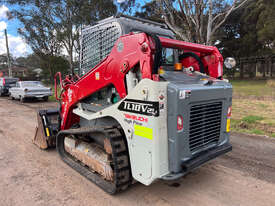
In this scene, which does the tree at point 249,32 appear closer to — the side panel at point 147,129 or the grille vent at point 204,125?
the grille vent at point 204,125

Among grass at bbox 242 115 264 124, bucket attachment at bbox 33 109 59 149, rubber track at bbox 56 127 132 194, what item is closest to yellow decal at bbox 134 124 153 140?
rubber track at bbox 56 127 132 194

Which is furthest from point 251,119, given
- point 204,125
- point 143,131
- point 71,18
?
point 71,18

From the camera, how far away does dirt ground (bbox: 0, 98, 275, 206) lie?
2902 millimetres

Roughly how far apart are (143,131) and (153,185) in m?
1.23

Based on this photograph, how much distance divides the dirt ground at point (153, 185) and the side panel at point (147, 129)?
0.62m

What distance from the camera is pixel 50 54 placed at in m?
19.6

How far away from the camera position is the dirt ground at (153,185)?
9.52 feet

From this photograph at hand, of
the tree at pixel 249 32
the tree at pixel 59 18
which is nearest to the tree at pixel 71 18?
the tree at pixel 59 18

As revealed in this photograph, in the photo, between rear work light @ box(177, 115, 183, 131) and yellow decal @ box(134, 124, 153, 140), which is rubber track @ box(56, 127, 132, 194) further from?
rear work light @ box(177, 115, 183, 131)

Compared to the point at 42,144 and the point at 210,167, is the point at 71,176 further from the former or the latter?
the point at 210,167

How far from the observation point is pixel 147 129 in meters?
2.48

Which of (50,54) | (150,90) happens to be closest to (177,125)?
(150,90)

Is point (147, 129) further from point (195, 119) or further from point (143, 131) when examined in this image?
point (195, 119)

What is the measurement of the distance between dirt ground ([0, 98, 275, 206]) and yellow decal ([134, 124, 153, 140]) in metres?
1.01
